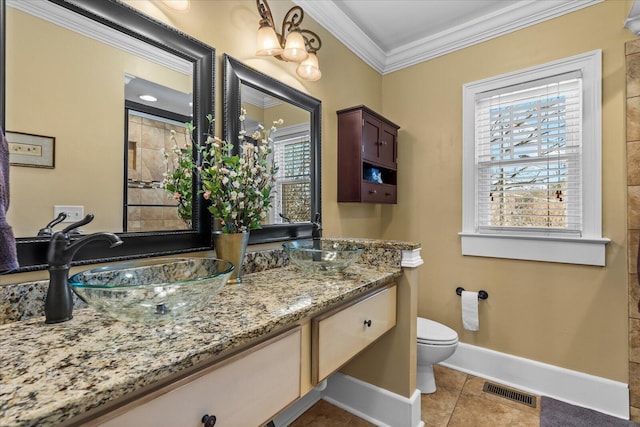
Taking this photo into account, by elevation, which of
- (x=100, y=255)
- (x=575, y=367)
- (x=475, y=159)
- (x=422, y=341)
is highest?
(x=475, y=159)

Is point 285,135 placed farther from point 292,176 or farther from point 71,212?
point 71,212

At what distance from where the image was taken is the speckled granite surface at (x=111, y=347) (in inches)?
21.2

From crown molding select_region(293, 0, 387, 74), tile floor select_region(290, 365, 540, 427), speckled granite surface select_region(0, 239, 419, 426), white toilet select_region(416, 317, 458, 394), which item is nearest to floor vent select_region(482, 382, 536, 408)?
tile floor select_region(290, 365, 540, 427)

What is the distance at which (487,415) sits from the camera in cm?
187

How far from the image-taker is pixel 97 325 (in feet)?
2.84

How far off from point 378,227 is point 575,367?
1619 millimetres

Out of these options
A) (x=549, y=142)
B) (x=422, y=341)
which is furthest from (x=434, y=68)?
(x=422, y=341)

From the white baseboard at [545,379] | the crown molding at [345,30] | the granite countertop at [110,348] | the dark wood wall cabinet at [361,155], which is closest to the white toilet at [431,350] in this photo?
the white baseboard at [545,379]

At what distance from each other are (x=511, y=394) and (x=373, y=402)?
3.31 ft

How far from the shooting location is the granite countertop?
537mm

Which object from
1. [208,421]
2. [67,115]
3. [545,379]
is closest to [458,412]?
[545,379]

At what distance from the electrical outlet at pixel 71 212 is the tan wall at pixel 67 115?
0.02m

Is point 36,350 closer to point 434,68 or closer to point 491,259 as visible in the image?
point 491,259

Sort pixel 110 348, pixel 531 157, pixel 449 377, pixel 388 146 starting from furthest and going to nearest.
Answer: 1. pixel 388 146
2. pixel 449 377
3. pixel 531 157
4. pixel 110 348
